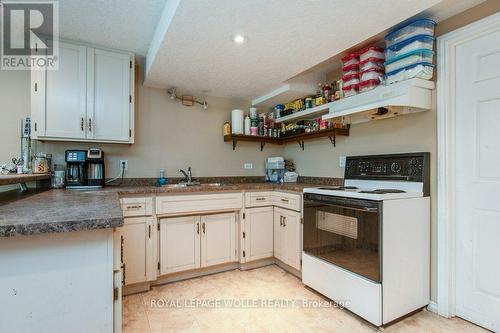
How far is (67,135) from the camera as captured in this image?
234 centimetres

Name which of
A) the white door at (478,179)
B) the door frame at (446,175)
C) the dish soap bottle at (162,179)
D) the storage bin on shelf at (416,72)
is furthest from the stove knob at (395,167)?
the dish soap bottle at (162,179)

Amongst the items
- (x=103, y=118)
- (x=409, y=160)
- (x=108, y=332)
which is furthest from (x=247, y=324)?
(x=103, y=118)

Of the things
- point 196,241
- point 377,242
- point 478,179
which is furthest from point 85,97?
point 478,179

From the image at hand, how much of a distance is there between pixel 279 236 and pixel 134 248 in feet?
4.79

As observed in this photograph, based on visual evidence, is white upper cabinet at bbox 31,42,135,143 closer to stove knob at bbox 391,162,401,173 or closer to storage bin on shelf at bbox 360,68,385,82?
storage bin on shelf at bbox 360,68,385,82

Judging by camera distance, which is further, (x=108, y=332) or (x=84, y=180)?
(x=84, y=180)

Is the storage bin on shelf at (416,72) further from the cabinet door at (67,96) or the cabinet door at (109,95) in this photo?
the cabinet door at (67,96)

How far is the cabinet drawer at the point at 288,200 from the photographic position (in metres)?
2.51

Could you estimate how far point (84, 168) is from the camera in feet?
8.17

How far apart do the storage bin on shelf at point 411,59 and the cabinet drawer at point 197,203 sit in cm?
183

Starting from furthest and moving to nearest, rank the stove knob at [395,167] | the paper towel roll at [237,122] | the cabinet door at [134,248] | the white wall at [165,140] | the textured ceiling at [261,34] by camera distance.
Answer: the paper towel roll at [237,122]
the white wall at [165,140]
the cabinet door at [134,248]
the stove knob at [395,167]
the textured ceiling at [261,34]

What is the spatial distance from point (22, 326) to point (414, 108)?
254 cm

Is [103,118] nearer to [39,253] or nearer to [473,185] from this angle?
[39,253]

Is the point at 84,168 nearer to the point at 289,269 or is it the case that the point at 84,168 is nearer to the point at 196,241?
the point at 196,241
